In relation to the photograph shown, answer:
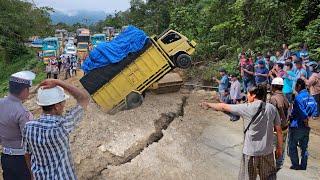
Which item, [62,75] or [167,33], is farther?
[62,75]

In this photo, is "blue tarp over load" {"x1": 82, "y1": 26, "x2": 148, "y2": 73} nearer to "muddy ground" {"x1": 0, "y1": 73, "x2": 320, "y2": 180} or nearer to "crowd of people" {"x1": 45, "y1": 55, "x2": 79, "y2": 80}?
"muddy ground" {"x1": 0, "y1": 73, "x2": 320, "y2": 180}

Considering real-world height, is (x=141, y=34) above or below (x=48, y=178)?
above

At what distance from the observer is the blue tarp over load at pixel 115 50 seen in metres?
13.6

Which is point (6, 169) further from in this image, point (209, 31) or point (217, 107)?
point (209, 31)

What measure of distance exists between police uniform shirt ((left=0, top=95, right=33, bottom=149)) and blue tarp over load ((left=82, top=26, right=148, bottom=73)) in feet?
29.5

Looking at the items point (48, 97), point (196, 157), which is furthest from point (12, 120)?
point (196, 157)

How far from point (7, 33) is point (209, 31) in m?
19.8

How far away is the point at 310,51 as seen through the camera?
15.4 metres

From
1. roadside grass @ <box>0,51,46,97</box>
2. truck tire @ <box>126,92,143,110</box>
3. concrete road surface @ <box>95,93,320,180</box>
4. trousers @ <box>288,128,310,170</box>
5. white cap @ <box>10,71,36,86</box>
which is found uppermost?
white cap @ <box>10,71,36,86</box>

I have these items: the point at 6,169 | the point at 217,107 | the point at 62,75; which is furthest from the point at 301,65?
the point at 62,75

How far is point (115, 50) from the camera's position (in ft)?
44.9

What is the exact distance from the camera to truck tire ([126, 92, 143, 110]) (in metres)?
13.6

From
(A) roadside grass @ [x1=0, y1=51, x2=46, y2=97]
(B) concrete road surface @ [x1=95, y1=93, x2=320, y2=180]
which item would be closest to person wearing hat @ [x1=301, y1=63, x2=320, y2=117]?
(B) concrete road surface @ [x1=95, y1=93, x2=320, y2=180]

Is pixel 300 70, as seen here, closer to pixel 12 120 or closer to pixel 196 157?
pixel 196 157
